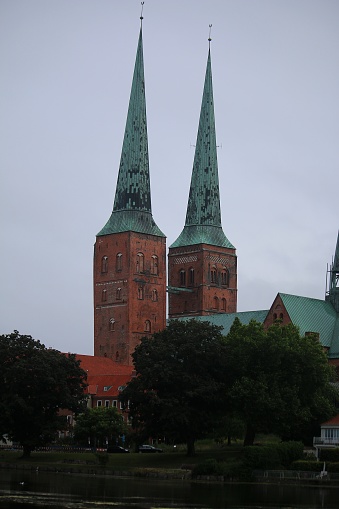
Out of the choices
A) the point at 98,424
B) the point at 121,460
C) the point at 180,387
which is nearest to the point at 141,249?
the point at 98,424

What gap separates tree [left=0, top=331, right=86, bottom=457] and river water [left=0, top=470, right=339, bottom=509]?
54.6ft

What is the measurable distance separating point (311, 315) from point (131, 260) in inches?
1202

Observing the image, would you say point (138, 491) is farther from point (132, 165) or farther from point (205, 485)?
point (132, 165)

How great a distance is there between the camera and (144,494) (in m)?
80.0

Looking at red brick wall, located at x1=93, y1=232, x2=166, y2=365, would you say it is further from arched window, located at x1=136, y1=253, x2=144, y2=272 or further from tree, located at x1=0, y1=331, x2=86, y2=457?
tree, located at x1=0, y1=331, x2=86, y2=457

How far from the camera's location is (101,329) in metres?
186

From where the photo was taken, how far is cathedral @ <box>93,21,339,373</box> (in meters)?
175

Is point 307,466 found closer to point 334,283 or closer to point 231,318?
point 334,283

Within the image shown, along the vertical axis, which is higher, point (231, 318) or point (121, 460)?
point (231, 318)

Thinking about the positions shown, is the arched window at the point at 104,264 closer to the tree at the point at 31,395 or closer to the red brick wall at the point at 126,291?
the red brick wall at the point at 126,291

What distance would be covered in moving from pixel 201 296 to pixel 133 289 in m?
16.4

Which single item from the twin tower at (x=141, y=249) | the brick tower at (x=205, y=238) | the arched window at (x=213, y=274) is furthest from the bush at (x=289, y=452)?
the arched window at (x=213, y=274)

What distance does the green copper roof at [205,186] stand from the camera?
193 meters

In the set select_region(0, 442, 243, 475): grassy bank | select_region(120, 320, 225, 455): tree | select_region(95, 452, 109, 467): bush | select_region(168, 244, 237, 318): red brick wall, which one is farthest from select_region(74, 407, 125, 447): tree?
select_region(168, 244, 237, 318): red brick wall
